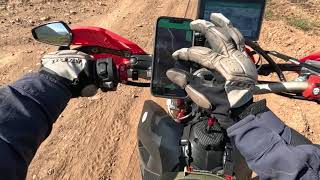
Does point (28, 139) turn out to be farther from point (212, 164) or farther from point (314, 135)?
point (314, 135)

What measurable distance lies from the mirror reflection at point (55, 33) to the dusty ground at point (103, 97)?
263 cm

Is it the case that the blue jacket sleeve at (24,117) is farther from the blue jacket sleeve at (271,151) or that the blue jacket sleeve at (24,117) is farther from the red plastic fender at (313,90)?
the red plastic fender at (313,90)

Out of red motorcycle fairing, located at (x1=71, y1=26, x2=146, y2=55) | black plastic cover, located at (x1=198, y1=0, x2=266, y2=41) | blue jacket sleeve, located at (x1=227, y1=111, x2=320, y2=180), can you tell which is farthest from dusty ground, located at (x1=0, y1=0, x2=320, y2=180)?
blue jacket sleeve, located at (x1=227, y1=111, x2=320, y2=180)

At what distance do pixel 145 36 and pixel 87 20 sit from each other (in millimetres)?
1711

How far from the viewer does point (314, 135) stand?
6078 millimetres

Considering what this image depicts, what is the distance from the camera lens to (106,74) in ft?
7.80

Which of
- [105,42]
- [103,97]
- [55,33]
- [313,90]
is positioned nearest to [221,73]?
[313,90]

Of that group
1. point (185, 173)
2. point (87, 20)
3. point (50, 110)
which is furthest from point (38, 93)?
point (87, 20)

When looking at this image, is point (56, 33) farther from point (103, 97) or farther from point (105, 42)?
point (103, 97)

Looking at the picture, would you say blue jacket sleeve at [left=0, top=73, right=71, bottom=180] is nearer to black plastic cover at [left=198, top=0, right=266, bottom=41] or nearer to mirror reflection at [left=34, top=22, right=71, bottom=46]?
mirror reflection at [left=34, top=22, right=71, bottom=46]

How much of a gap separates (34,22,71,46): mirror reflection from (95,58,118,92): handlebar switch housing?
33cm

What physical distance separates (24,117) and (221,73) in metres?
0.85

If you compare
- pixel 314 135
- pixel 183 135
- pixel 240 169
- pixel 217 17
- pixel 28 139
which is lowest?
pixel 314 135

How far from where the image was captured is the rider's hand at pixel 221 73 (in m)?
1.92
